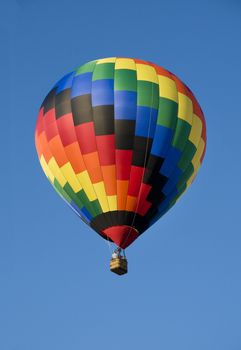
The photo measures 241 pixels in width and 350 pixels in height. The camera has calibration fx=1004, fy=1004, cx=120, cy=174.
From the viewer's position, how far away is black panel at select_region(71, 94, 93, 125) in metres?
25.8

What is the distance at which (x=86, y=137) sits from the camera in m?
25.6

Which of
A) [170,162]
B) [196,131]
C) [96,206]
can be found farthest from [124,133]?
[196,131]

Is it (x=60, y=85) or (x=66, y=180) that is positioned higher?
(x=60, y=85)

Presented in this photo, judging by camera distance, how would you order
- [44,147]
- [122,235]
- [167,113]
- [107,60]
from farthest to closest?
[107,60], [44,147], [167,113], [122,235]

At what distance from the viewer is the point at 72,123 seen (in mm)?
25922

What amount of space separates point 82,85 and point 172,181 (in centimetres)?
347

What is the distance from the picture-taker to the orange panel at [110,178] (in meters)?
25.3

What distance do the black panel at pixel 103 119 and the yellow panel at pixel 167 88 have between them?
1.51m

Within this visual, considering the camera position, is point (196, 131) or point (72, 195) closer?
point (72, 195)

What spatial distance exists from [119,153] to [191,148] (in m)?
2.14

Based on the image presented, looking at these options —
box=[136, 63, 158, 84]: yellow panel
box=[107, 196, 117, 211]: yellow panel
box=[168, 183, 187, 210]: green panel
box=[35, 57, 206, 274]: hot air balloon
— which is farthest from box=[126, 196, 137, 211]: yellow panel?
box=[136, 63, 158, 84]: yellow panel

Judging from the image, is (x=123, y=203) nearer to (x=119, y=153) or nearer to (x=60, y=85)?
(x=119, y=153)

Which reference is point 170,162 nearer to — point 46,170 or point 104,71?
point 104,71

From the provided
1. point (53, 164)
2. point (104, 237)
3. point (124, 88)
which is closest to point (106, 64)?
A: point (124, 88)
